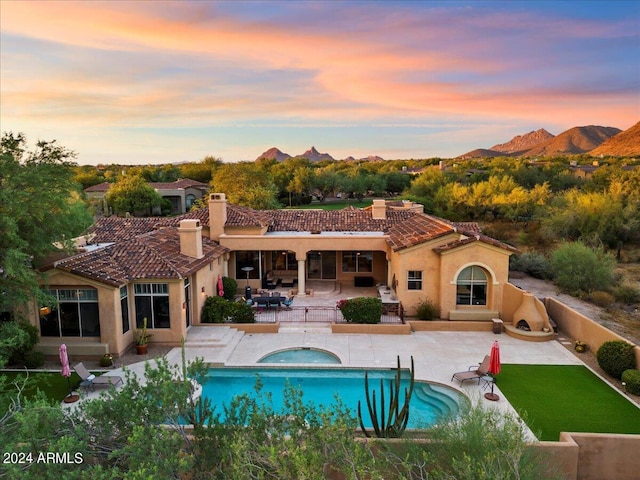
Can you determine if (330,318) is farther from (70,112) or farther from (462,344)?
(70,112)

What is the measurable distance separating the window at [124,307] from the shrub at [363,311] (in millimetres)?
10154

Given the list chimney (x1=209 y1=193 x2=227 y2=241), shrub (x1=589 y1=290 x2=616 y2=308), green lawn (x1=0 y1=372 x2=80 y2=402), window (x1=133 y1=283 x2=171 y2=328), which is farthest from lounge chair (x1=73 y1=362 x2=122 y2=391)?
shrub (x1=589 y1=290 x2=616 y2=308)

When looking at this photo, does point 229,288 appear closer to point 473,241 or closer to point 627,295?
point 473,241

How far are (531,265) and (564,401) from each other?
22.0m

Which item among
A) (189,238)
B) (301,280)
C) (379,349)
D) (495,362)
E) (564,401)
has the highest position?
(189,238)

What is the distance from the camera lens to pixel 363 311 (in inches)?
886

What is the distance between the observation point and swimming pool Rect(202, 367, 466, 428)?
15.4 meters

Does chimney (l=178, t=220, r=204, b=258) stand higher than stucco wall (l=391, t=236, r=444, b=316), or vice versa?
chimney (l=178, t=220, r=204, b=258)

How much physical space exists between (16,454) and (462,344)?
1755 centimetres

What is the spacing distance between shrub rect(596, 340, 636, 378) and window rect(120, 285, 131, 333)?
19.7m

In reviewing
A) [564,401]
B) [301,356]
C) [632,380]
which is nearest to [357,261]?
[301,356]

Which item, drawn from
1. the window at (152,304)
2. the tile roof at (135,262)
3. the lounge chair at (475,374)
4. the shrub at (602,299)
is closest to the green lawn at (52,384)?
the window at (152,304)

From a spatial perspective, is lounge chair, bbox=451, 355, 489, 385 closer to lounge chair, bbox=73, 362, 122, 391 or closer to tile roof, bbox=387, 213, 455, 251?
tile roof, bbox=387, 213, 455, 251

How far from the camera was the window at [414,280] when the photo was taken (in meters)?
24.0
